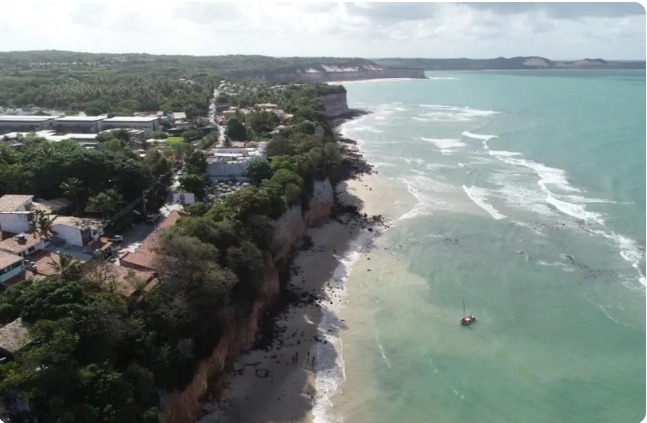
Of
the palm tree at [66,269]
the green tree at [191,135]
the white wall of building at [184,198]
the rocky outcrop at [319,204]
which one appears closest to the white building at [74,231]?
the palm tree at [66,269]

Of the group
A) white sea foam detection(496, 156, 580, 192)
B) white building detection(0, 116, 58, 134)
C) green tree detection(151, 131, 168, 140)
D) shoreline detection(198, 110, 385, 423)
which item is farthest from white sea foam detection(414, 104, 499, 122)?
white building detection(0, 116, 58, 134)

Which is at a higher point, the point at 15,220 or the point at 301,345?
the point at 15,220

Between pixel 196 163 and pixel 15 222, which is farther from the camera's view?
pixel 196 163

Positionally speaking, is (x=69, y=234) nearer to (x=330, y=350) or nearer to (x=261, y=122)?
(x=330, y=350)

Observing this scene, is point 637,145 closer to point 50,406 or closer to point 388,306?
point 388,306

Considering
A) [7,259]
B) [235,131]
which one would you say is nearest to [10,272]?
[7,259]

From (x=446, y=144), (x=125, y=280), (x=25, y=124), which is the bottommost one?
(x=446, y=144)
